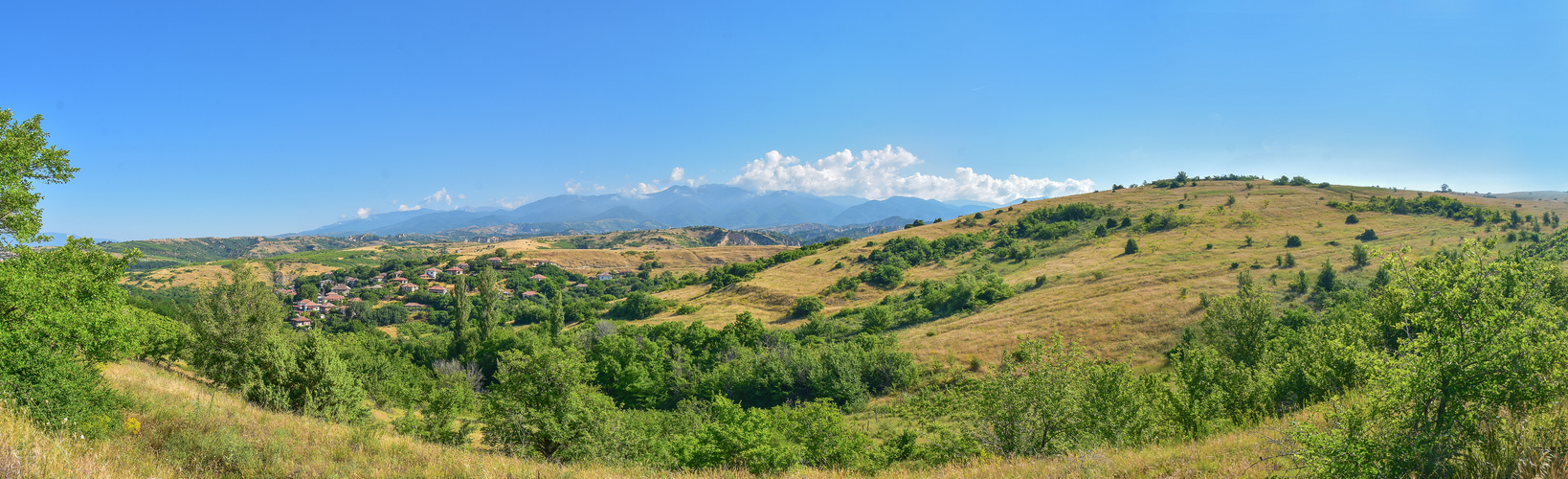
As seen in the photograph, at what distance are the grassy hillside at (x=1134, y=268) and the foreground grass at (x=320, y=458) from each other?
78.9 feet

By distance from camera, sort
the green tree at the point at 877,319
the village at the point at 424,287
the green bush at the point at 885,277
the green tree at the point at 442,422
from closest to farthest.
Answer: the green tree at the point at 442,422, the green tree at the point at 877,319, the green bush at the point at 885,277, the village at the point at 424,287

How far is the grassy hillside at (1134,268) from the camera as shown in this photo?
4622 centimetres

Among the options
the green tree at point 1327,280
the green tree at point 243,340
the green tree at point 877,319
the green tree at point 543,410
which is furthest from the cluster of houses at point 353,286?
the green tree at point 1327,280

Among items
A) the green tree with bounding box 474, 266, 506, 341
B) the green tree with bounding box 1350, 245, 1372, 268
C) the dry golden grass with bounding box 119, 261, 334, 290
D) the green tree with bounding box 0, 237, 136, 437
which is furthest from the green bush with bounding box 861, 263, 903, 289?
the dry golden grass with bounding box 119, 261, 334, 290

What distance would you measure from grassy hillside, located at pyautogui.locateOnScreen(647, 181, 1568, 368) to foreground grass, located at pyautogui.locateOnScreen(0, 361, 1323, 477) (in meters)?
24.0

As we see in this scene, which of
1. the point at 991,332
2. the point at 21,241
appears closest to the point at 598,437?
the point at 21,241

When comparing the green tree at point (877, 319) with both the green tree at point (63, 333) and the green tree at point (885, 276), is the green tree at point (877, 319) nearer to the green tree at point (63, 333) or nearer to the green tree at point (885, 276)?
the green tree at point (885, 276)

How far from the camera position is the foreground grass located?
7957 mm

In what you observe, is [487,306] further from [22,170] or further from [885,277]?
[885,277]

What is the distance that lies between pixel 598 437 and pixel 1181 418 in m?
20.9

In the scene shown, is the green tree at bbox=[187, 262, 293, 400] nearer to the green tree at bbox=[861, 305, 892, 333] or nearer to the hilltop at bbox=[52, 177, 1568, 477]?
the hilltop at bbox=[52, 177, 1568, 477]

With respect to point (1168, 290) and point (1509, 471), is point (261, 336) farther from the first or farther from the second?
point (1168, 290)

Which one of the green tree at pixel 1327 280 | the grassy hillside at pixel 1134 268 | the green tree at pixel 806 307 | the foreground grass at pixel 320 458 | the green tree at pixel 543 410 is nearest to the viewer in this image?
the foreground grass at pixel 320 458

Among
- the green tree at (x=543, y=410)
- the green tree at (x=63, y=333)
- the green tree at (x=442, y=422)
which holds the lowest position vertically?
the green tree at (x=442, y=422)
